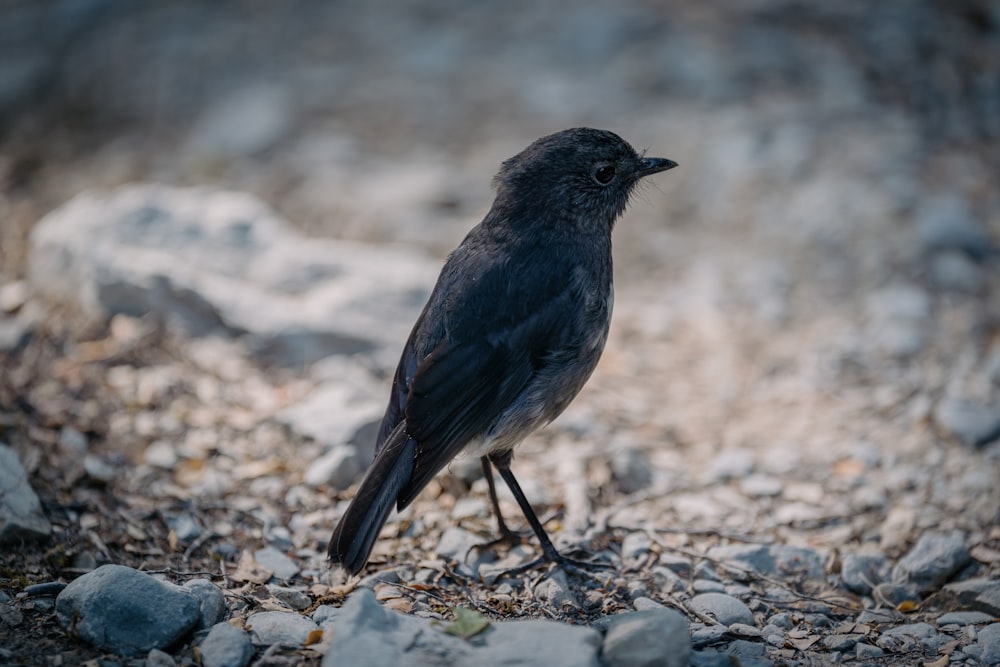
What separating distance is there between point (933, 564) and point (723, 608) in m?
1.02

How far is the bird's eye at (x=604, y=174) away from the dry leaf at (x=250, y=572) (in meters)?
2.15

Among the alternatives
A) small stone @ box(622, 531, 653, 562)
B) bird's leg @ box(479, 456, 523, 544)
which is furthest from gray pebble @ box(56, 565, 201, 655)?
small stone @ box(622, 531, 653, 562)

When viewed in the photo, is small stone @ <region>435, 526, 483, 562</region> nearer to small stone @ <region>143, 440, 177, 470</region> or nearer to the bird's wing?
the bird's wing

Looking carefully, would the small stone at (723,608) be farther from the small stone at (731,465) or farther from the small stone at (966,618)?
the small stone at (731,465)

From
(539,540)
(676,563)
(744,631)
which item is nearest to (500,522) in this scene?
(539,540)

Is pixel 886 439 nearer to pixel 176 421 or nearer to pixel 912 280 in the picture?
pixel 912 280

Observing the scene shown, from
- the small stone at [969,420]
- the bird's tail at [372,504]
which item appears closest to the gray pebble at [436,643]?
the bird's tail at [372,504]

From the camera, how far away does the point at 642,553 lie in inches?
162

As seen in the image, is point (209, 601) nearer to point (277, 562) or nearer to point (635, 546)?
point (277, 562)

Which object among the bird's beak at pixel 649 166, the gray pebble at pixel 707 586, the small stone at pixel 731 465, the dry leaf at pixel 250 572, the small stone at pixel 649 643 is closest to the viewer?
the small stone at pixel 649 643

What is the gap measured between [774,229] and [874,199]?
678 mm

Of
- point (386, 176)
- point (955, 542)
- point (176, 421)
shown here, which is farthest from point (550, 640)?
point (386, 176)

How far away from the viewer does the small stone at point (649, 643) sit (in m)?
2.90

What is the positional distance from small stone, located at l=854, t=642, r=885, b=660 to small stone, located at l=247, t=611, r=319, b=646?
6.16 feet
